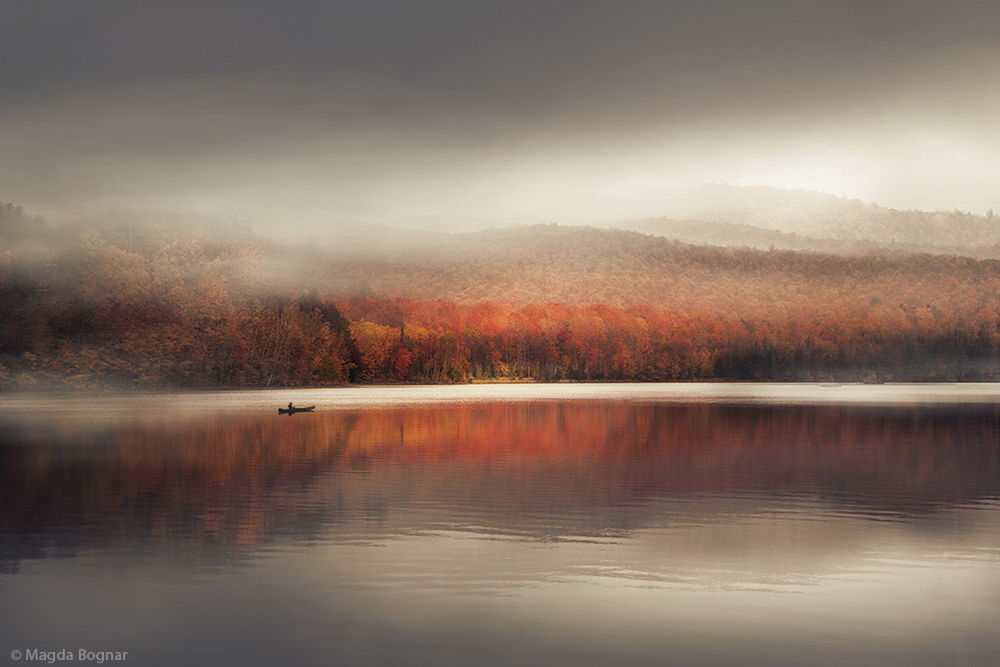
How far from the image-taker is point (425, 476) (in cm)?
3456

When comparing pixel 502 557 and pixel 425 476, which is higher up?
pixel 502 557

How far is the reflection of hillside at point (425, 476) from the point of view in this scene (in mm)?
24656

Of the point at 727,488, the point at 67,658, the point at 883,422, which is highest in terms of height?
the point at 67,658

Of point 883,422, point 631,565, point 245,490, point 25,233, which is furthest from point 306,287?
point 631,565

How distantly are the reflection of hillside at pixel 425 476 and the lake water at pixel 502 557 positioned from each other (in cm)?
17

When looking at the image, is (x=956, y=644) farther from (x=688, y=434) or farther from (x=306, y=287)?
(x=306, y=287)

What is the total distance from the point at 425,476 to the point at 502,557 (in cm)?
1420

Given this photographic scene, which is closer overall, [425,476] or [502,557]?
[502,557]

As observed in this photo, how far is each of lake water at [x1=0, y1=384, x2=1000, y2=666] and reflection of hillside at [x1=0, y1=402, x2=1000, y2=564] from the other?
0.57ft

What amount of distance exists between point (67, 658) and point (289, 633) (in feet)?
9.73

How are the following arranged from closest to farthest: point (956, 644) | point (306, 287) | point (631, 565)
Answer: point (956, 644) < point (631, 565) < point (306, 287)

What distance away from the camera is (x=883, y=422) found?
231 ft

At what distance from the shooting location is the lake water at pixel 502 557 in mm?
14828

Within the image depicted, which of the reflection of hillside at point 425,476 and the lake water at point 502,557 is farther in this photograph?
the reflection of hillside at point 425,476
